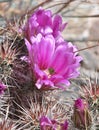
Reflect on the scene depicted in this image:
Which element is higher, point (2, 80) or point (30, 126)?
point (2, 80)

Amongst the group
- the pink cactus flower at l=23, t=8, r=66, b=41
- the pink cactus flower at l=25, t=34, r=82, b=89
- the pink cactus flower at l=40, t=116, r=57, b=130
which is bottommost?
the pink cactus flower at l=40, t=116, r=57, b=130

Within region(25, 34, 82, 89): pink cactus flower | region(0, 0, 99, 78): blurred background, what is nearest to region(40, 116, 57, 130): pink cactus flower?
region(25, 34, 82, 89): pink cactus flower

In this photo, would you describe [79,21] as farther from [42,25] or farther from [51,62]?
[51,62]

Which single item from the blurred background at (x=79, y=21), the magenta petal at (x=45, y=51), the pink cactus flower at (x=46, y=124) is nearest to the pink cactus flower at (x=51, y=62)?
the magenta petal at (x=45, y=51)

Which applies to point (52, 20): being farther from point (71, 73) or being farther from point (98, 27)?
point (98, 27)

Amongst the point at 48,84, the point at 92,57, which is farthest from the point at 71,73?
the point at 92,57

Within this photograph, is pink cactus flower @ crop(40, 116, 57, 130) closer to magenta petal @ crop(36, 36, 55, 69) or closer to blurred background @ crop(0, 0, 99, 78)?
magenta petal @ crop(36, 36, 55, 69)

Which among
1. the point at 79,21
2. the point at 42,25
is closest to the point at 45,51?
the point at 42,25
